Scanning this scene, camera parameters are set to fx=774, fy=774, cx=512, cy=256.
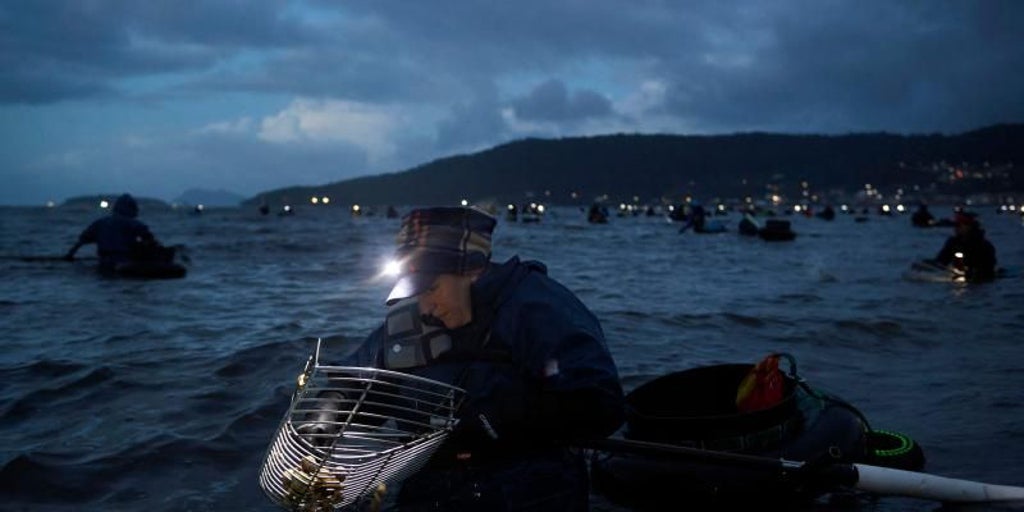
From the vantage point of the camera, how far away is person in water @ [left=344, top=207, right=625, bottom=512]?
3.74 meters

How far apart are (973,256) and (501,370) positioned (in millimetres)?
19928

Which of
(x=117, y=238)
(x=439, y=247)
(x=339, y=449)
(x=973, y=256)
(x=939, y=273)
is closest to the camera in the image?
(x=339, y=449)

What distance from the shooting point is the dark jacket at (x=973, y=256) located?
1986 centimetres

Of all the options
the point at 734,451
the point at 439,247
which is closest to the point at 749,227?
the point at 734,451

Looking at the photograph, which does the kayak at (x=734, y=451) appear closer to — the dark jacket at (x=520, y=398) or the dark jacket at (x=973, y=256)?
the dark jacket at (x=520, y=398)

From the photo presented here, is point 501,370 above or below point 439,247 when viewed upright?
below

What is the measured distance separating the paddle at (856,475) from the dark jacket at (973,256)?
17167 millimetres

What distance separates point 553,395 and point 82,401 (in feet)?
22.6

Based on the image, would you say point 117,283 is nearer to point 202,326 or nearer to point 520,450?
point 202,326

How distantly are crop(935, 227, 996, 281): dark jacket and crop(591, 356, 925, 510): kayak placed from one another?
53.9ft

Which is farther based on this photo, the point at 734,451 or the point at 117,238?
the point at 117,238

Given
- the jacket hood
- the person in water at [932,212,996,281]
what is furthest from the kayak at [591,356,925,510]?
the jacket hood

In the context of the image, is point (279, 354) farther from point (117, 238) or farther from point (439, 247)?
point (117, 238)

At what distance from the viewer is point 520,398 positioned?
3.77 m
